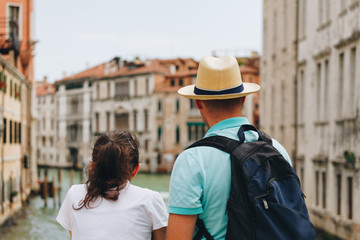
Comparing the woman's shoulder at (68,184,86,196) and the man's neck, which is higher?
the man's neck

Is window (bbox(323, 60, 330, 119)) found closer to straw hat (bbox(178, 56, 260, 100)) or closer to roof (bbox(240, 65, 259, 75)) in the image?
straw hat (bbox(178, 56, 260, 100))

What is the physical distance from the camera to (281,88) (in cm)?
1973

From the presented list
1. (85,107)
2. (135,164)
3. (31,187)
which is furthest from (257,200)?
(85,107)

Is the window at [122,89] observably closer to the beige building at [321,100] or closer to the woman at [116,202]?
the beige building at [321,100]

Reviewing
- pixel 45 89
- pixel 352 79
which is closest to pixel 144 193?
pixel 352 79

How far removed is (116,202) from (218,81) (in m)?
0.59

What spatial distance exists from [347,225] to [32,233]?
1058 centimetres

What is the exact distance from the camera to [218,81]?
2178mm

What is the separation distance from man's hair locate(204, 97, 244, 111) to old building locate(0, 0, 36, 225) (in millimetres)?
15321

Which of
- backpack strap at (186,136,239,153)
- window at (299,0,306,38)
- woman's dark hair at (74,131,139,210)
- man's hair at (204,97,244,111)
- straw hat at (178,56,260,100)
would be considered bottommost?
woman's dark hair at (74,131,139,210)

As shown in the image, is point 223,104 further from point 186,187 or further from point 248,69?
point 248,69

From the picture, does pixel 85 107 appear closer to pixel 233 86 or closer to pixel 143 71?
pixel 143 71

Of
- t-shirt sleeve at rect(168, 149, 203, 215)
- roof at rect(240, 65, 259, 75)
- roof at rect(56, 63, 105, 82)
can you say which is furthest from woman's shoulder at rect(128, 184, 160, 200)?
roof at rect(56, 63, 105, 82)

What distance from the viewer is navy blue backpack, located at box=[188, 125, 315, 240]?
195 centimetres
